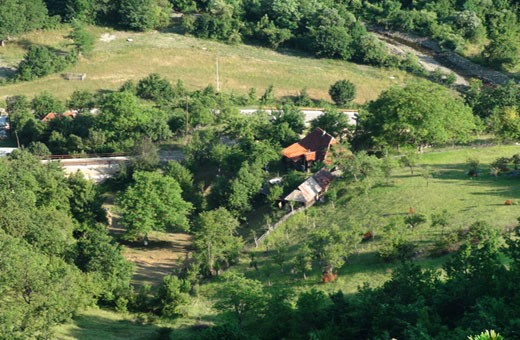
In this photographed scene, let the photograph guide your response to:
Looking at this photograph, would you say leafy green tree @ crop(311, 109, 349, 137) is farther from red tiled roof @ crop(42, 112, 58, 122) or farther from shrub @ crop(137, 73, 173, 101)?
red tiled roof @ crop(42, 112, 58, 122)

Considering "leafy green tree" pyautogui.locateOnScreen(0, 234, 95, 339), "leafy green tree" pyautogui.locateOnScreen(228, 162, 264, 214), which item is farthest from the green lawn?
"leafy green tree" pyautogui.locateOnScreen(228, 162, 264, 214)

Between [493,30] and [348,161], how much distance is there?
6438 cm

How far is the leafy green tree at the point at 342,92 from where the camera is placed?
295 ft

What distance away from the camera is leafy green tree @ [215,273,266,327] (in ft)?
129

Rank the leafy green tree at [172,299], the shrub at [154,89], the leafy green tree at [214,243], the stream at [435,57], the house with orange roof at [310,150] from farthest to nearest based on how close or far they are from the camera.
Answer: the stream at [435,57] < the shrub at [154,89] < the house with orange roof at [310,150] < the leafy green tree at [214,243] < the leafy green tree at [172,299]

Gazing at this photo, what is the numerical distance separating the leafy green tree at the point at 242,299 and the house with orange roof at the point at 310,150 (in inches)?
1022

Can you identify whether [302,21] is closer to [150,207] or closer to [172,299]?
[150,207]

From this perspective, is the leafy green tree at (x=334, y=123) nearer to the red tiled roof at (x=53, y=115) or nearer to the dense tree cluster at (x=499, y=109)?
the dense tree cluster at (x=499, y=109)

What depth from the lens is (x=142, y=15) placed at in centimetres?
10519

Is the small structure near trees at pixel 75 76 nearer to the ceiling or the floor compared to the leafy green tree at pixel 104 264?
nearer to the floor

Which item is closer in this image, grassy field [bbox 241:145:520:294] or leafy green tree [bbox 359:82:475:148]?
grassy field [bbox 241:145:520:294]

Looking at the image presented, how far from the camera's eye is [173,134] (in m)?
77.3

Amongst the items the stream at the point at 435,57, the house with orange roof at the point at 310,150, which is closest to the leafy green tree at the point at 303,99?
the stream at the point at 435,57

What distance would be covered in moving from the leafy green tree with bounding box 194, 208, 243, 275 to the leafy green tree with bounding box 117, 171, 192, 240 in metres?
5.74
